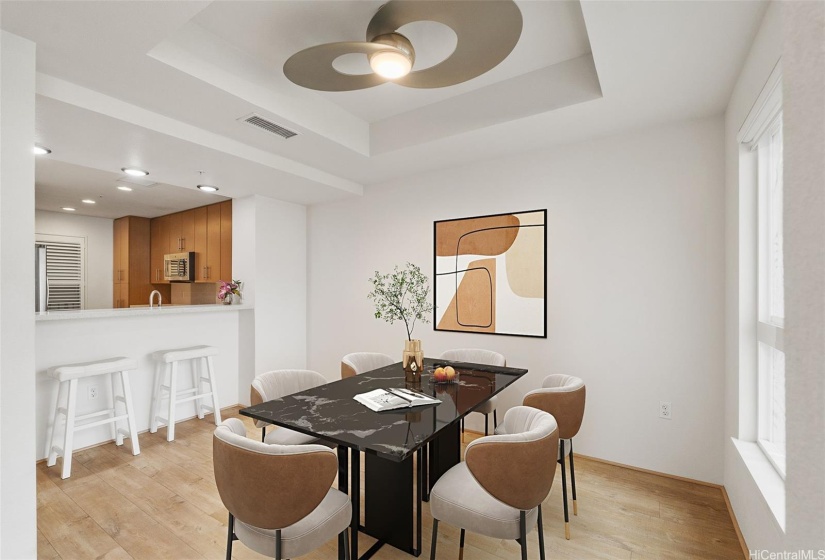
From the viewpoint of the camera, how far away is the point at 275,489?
57.3 inches

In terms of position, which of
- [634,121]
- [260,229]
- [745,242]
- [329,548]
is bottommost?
[329,548]

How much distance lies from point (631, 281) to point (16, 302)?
3.66m

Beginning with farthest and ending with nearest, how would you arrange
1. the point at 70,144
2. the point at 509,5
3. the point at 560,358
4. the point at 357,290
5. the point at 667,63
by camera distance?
1. the point at 357,290
2. the point at 560,358
3. the point at 70,144
4. the point at 667,63
5. the point at 509,5

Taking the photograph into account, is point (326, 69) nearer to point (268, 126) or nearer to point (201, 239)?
point (268, 126)

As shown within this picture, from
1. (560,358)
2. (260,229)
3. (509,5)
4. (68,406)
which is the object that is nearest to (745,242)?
(560,358)

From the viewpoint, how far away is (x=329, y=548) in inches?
86.7

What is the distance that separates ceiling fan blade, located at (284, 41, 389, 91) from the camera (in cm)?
194

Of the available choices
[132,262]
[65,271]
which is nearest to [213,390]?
[132,262]

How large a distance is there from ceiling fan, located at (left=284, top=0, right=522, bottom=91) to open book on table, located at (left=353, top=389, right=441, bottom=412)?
171 cm

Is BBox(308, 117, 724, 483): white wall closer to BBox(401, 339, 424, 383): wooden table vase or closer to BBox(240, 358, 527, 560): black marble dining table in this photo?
BBox(240, 358, 527, 560): black marble dining table

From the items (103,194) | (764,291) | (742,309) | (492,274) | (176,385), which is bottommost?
(176,385)

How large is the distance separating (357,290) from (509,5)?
343cm

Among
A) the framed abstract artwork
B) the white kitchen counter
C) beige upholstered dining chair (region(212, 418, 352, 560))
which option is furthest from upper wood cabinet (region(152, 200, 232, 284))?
beige upholstered dining chair (region(212, 418, 352, 560))

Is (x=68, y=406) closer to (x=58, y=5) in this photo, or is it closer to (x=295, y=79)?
(x=58, y=5)
